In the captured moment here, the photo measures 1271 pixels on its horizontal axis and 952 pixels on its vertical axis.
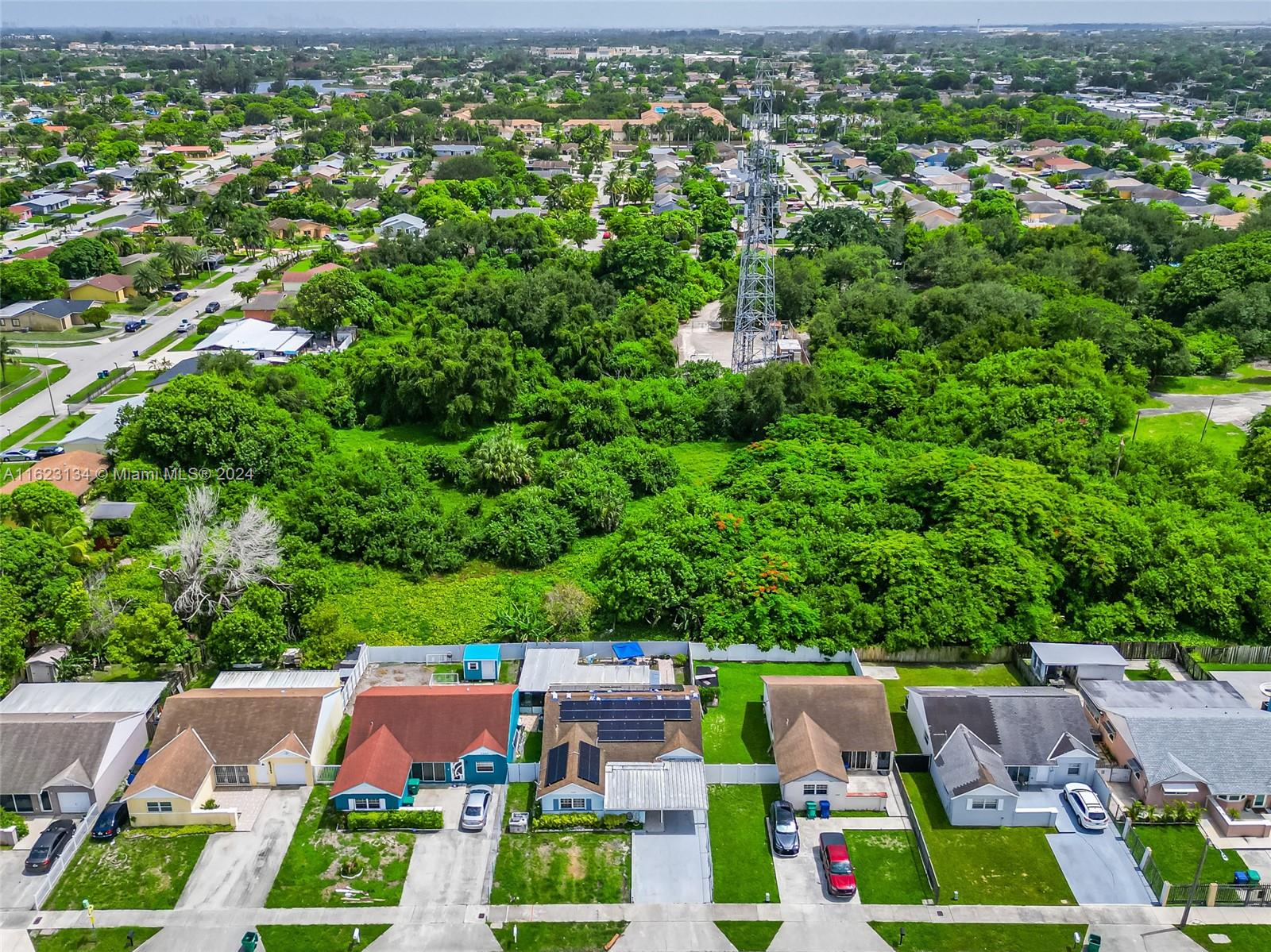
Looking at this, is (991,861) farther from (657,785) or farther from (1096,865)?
(657,785)

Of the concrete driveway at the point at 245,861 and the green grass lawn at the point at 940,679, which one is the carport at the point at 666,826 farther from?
the concrete driveway at the point at 245,861

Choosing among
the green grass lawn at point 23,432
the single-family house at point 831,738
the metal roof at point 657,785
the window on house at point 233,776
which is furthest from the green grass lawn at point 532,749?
the green grass lawn at point 23,432

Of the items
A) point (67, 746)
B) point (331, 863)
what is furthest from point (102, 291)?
point (331, 863)

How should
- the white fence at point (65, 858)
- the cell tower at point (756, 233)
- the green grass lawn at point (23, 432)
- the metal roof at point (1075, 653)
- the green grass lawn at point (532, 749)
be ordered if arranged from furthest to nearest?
1. the cell tower at point (756, 233)
2. the green grass lawn at point (23, 432)
3. the metal roof at point (1075, 653)
4. the green grass lawn at point (532, 749)
5. the white fence at point (65, 858)

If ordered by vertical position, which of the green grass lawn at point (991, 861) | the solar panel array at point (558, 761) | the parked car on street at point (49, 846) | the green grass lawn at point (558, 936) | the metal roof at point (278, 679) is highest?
the solar panel array at point (558, 761)

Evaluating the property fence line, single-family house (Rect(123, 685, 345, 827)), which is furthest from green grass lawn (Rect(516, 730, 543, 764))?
the property fence line

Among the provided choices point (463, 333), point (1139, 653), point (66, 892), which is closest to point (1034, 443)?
point (1139, 653)

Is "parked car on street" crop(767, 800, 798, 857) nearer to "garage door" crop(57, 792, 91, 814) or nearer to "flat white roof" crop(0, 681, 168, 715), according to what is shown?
"garage door" crop(57, 792, 91, 814)

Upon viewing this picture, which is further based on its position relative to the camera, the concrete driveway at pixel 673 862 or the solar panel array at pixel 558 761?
the solar panel array at pixel 558 761
